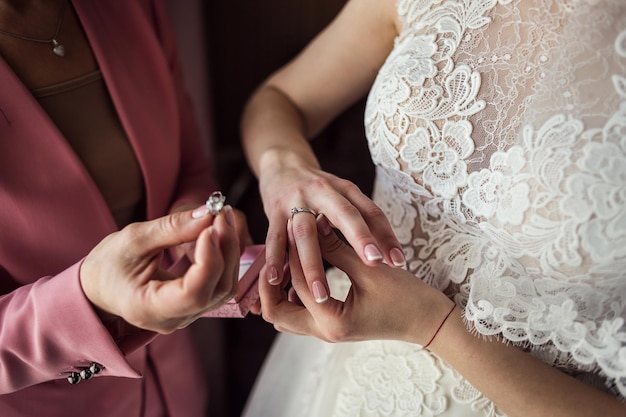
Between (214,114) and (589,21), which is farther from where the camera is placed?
(214,114)

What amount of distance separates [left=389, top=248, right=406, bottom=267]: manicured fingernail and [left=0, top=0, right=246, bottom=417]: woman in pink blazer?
7.7 inches

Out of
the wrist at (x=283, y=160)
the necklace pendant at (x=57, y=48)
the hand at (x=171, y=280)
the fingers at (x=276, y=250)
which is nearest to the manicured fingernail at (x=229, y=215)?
the hand at (x=171, y=280)

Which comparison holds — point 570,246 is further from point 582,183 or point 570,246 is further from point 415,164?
point 415,164

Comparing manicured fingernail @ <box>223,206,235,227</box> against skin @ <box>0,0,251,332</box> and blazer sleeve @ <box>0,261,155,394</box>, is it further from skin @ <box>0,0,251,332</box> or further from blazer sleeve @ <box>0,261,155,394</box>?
blazer sleeve @ <box>0,261,155,394</box>

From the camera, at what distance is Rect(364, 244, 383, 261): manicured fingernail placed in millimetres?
593

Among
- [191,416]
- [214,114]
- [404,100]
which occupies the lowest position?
[191,416]

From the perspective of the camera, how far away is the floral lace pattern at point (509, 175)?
0.58m

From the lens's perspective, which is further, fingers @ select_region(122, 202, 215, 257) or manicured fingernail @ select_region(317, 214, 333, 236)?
manicured fingernail @ select_region(317, 214, 333, 236)

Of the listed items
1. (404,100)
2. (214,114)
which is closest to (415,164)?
(404,100)

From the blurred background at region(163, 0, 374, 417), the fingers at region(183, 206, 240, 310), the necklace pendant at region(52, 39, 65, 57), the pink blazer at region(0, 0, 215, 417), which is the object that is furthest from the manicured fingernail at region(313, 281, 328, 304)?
the blurred background at region(163, 0, 374, 417)

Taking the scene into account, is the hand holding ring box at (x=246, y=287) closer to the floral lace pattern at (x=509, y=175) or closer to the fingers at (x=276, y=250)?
the fingers at (x=276, y=250)

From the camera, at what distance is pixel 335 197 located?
2.22 ft

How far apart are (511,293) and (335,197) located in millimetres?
250

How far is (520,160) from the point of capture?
0.62 metres
